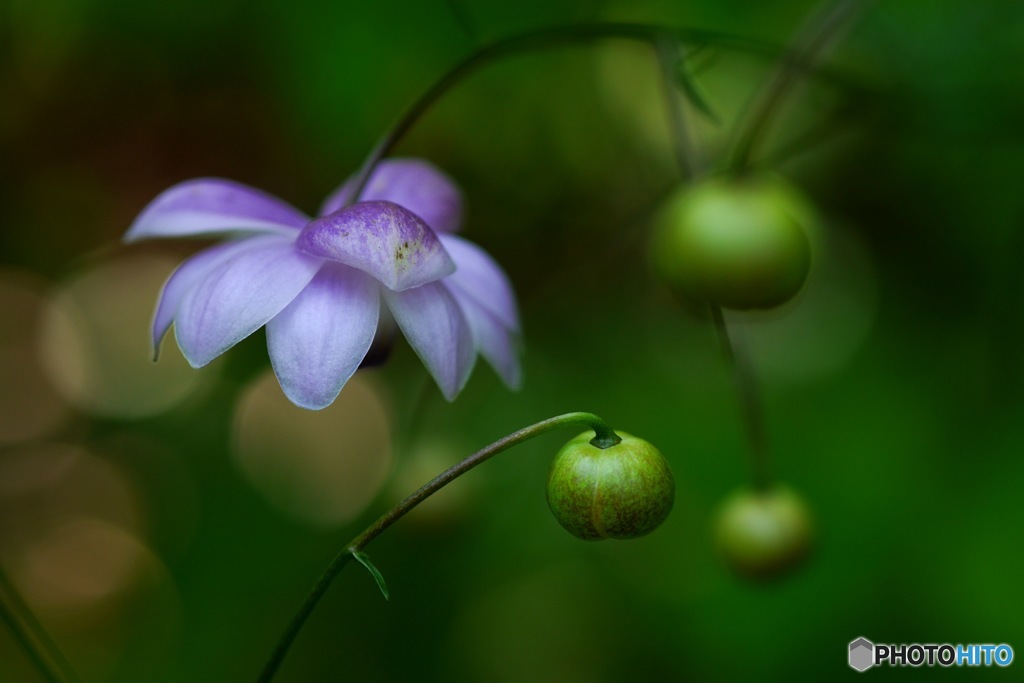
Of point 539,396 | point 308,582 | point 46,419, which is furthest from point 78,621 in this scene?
point 539,396

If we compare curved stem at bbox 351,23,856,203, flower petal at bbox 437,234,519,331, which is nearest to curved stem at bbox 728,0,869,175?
curved stem at bbox 351,23,856,203

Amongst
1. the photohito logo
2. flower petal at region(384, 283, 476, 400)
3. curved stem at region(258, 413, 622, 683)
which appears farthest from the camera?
the photohito logo

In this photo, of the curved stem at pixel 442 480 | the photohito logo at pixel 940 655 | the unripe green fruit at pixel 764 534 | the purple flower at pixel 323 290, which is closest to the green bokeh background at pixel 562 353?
the photohito logo at pixel 940 655

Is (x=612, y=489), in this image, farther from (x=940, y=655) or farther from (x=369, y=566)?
(x=940, y=655)

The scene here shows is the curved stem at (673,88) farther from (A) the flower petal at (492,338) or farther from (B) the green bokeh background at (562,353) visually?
(B) the green bokeh background at (562,353)

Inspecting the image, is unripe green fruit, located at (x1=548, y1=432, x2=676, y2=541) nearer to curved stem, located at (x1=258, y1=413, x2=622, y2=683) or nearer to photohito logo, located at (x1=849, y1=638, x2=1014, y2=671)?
curved stem, located at (x1=258, y1=413, x2=622, y2=683)
